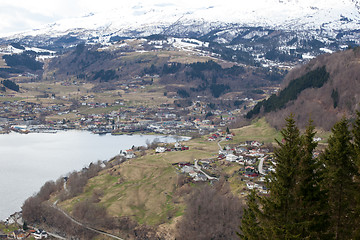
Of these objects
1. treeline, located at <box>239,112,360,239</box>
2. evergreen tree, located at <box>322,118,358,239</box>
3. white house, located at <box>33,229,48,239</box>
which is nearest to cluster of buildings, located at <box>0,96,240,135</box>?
white house, located at <box>33,229,48,239</box>

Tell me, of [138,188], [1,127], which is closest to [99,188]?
[138,188]

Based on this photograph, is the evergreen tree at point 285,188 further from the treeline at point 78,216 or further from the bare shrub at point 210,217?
the treeline at point 78,216

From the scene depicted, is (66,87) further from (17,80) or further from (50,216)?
(50,216)

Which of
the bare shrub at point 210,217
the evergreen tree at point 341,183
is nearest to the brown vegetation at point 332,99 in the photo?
the bare shrub at point 210,217

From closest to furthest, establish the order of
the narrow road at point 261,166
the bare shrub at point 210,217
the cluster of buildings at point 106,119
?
the bare shrub at point 210,217
the narrow road at point 261,166
the cluster of buildings at point 106,119

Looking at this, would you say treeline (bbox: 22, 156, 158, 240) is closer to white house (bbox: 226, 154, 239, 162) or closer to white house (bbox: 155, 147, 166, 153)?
white house (bbox: 155, 147, 166, 153)

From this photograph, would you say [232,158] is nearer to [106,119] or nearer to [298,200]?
[298,200]
